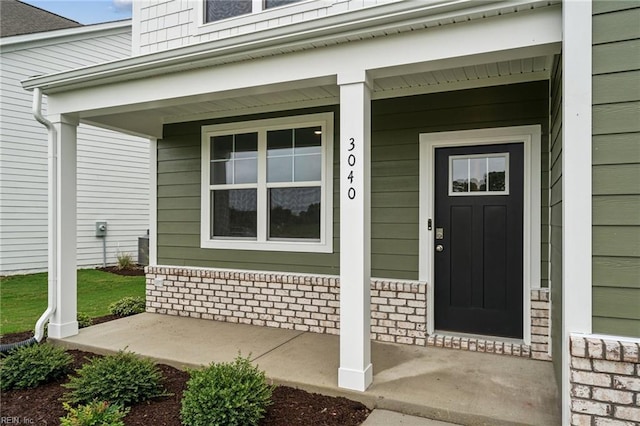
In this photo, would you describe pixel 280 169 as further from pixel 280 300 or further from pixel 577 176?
pixel 577 176

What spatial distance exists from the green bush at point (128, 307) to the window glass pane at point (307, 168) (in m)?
3.00

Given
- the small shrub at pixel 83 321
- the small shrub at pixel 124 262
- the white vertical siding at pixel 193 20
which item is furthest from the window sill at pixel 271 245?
the small shrub at pixel 124 262

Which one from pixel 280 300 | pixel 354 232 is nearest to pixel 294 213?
pixel 280 300

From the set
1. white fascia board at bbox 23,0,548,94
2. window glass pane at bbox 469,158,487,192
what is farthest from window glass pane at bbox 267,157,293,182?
window glass pane at bbox 469,158,487,192

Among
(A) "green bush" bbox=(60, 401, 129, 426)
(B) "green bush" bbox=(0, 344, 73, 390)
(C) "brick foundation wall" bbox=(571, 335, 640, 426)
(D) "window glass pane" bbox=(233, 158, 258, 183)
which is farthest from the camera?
(D) "window glass pane" bbox=(233, 158, 258, 183)

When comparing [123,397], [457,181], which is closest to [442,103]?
[457,181]

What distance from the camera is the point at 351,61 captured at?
308 centimetres

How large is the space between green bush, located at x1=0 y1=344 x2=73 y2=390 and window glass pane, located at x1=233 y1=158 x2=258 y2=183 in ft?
8.83

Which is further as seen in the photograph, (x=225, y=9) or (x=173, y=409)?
(x=225, y=9)

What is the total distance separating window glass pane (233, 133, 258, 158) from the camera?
5.15 metres

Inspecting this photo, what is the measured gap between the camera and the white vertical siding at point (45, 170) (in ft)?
28.2

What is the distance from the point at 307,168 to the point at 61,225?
2783 millimetres

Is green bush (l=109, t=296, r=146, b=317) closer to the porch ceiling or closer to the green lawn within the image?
the green lawn

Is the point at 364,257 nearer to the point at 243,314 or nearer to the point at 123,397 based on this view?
the point at 123,397
